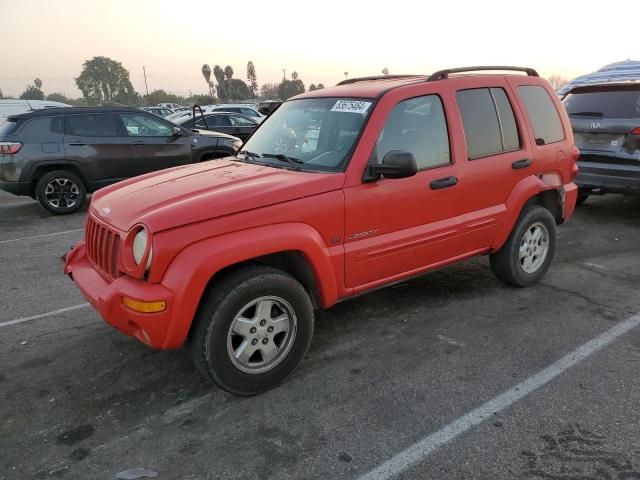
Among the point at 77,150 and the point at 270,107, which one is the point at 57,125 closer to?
the point at 77,150

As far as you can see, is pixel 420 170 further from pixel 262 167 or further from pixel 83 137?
pixel 83 137

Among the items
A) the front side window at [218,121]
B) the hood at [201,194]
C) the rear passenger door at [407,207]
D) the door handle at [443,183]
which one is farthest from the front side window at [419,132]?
the front side window at [218,121]

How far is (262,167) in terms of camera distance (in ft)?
12.3

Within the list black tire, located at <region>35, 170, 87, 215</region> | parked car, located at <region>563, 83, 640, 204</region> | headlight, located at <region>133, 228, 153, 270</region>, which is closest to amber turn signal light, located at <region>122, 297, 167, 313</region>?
headlight, located at <region>133, 228, 153, 270</region>

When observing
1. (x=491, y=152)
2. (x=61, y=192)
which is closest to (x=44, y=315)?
(x=491, y=152)

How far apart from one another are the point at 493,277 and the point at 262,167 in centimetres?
260

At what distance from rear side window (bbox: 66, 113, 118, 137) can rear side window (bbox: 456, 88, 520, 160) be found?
704 cm

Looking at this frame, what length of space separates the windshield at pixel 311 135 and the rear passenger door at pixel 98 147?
558 centimetres

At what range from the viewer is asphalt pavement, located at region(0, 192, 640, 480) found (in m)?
2.60

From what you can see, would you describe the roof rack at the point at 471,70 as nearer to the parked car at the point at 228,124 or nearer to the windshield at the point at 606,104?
the windshield at the point at 606,104

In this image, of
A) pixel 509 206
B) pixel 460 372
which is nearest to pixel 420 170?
pixel 509 206

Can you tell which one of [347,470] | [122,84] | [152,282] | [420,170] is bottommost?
[347,470]

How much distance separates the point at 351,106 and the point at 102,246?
1.93m

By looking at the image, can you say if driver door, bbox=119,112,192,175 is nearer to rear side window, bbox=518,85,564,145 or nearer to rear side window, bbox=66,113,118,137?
rear side window, bbox=66,113,118,137
